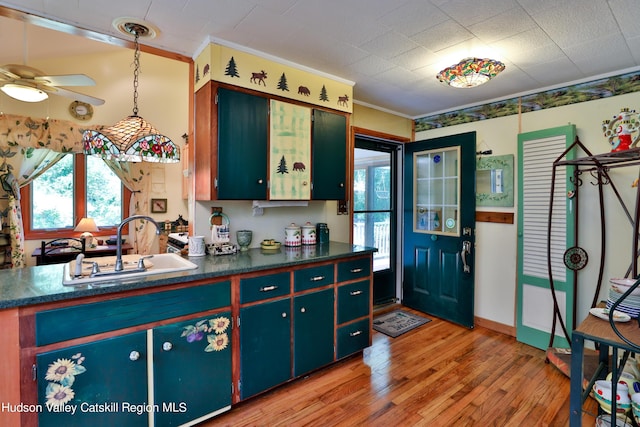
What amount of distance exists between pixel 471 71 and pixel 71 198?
523cm

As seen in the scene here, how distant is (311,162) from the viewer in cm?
270

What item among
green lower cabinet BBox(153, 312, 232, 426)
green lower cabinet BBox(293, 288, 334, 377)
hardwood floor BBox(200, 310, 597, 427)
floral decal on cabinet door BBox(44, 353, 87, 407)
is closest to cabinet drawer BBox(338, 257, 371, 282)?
green lower cabinet BBox(293, 288, 334, 377)

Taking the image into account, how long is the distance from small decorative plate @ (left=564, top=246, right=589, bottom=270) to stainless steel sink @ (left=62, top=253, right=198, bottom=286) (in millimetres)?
2972

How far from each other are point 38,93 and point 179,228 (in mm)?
2639

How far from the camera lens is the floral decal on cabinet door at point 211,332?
5.91 ft

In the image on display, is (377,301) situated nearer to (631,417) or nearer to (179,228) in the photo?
(631,417)

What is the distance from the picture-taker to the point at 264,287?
81.9 inches

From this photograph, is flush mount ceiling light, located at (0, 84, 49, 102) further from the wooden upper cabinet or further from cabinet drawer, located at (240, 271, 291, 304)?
cabinet drawer, located at (240, 271, 291, 304)

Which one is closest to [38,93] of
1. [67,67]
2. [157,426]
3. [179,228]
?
[67,67]

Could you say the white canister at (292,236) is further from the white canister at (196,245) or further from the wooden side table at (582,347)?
the wooden side table at (582,347)

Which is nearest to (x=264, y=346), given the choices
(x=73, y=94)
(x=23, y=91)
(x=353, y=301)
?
(x=353, y=301)

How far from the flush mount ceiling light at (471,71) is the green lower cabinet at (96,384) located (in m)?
2.58

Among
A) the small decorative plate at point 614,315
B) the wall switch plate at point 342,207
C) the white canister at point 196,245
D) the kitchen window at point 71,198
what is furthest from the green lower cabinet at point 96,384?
the kitchen window at point 71,198

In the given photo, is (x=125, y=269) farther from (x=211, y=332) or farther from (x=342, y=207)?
(x=342, y=207)
